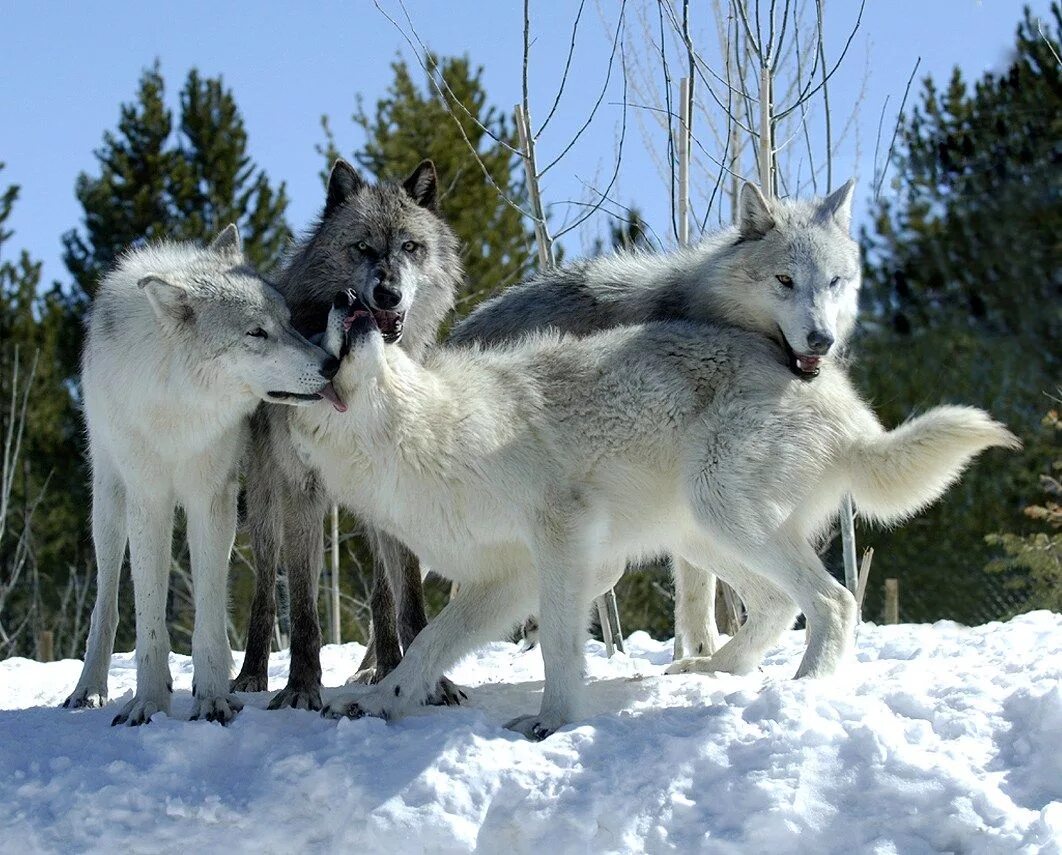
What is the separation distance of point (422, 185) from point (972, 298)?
55.7 feet

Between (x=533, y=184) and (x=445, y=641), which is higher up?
(x=533, y=184)

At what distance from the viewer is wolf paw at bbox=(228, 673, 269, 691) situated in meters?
5.88

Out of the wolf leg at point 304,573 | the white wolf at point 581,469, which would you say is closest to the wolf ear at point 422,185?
the white wolf at point 581,469

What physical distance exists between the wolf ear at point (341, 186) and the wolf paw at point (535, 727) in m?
2.51

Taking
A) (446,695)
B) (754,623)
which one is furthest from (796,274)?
(446,695)

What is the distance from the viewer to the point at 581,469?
5262mm

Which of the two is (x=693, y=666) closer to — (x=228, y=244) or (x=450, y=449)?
(x=450, y=449)

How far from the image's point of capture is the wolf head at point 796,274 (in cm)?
555

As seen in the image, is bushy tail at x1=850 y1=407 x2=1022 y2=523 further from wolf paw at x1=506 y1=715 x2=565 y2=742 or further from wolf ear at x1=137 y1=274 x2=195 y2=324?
wolf ear at x1=137 y1=274 x2=195 y2=324

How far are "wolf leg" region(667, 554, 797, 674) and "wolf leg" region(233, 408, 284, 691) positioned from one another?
202 centimetres

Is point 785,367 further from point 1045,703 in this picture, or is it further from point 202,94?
point 202,94

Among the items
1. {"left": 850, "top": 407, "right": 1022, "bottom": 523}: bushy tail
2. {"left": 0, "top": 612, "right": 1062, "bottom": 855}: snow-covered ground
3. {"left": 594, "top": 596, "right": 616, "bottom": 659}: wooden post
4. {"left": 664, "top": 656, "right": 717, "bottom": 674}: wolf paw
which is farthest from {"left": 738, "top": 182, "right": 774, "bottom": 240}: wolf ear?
{"left": 594, "top": 596, "right": 616, "bottom": 659}: wooden post

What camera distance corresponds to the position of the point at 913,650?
252 inches

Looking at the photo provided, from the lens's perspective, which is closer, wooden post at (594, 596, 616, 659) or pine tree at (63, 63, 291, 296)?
wooden post at (594, 596, 616, 659)
